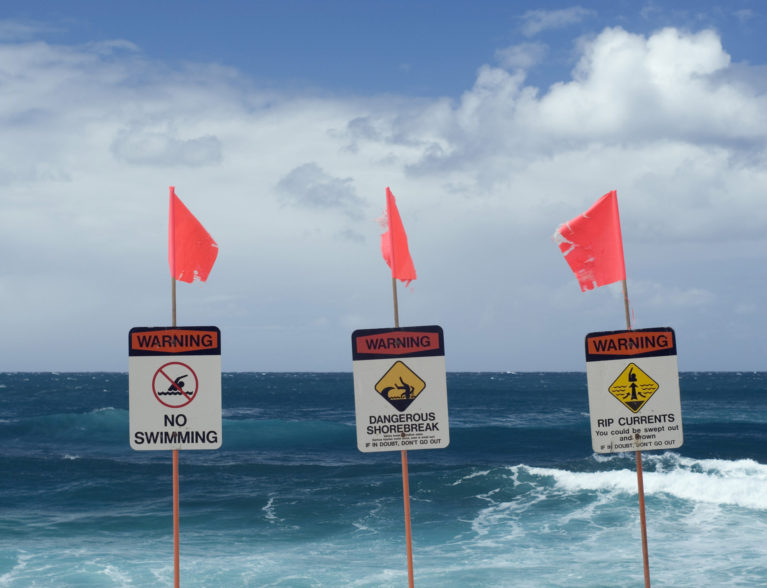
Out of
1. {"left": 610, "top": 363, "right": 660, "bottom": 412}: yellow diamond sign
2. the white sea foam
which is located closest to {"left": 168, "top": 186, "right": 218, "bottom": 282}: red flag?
{"left": 610, "top": 363, "right": 660, "bottom": 412}: yellow diamond sign

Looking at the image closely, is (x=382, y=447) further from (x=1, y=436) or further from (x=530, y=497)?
(x=1, y=436)


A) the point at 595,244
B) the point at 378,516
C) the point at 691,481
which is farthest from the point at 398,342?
the point at 691,481

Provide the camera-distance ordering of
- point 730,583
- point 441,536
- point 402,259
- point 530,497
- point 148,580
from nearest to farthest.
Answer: point 402,259
point 730,583
point 148,580
point 441,536
point 530,497

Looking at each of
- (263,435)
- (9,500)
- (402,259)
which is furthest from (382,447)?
(263,435)

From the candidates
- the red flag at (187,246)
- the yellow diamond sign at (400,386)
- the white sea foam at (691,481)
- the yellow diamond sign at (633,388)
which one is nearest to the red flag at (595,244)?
the yellow diamond sign at (633,388)

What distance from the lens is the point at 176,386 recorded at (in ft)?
18.2

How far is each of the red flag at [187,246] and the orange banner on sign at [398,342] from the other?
1381 millimetres

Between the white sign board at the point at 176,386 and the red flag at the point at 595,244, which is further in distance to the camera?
the red flag at the point at 595,244

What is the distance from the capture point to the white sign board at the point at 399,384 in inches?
220

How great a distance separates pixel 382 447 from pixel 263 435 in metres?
38.0

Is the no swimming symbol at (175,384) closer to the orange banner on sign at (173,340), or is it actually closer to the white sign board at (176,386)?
the white sign board at (176,386)

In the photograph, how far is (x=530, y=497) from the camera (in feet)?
71.2

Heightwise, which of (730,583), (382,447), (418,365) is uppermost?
(418,365)

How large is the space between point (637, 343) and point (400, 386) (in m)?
1.79
